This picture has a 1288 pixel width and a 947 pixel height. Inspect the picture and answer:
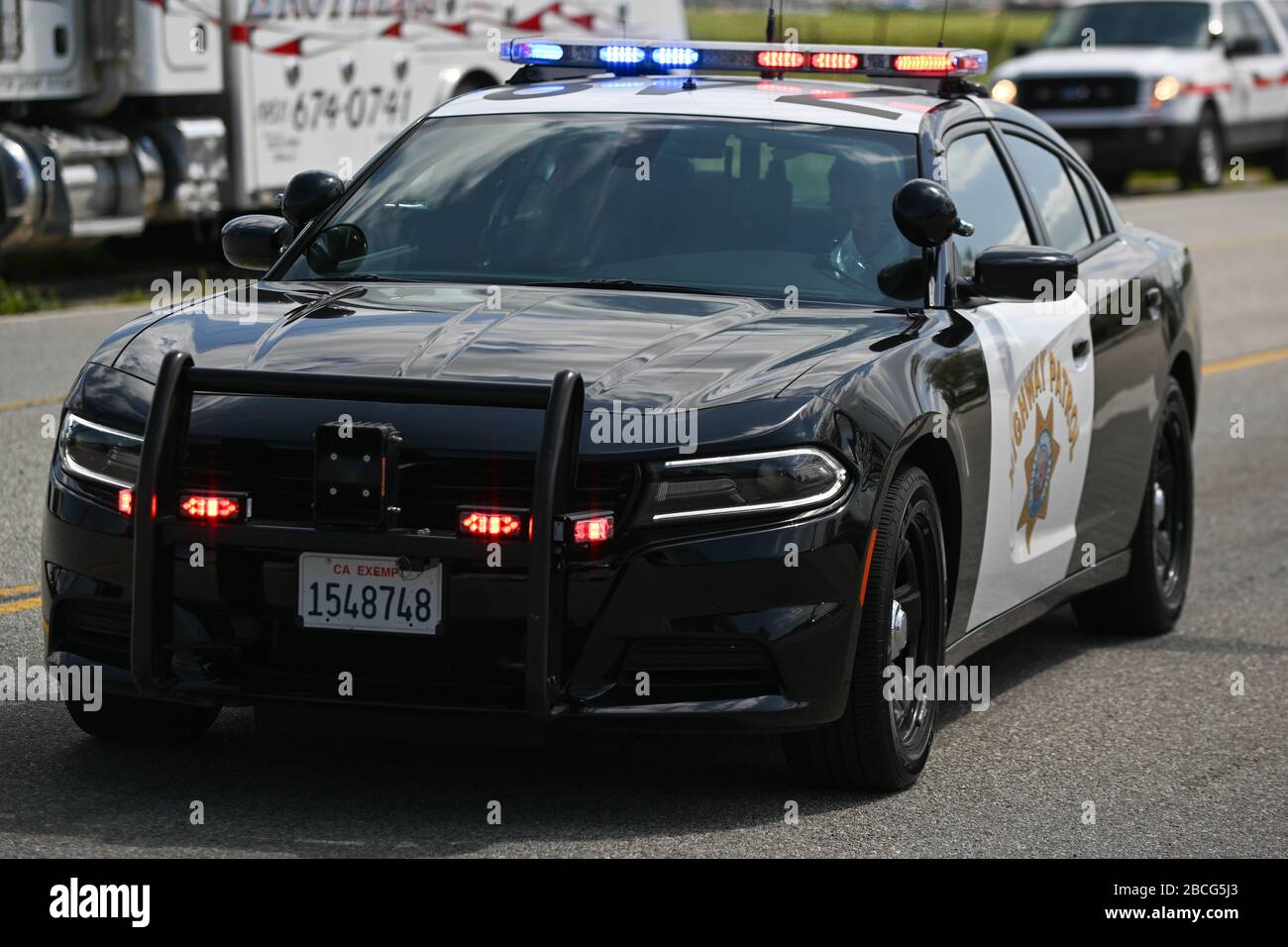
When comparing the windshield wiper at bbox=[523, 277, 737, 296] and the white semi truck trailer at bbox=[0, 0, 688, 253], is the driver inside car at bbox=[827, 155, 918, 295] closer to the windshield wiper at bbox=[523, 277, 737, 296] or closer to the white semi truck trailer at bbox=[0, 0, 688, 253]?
the windshield wiper at bbox=[523, 277, 737, 296]

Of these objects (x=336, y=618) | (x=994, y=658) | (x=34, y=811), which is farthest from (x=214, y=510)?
(x=994, y=658)

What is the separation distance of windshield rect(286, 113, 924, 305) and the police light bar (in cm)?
60

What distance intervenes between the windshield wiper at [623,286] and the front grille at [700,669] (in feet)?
4.23

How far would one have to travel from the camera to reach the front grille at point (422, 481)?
498cm

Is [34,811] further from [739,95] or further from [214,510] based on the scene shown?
[739,95]

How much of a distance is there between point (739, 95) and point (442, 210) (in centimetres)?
94

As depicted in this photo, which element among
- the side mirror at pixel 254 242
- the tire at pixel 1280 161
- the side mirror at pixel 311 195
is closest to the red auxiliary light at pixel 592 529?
the side mirror at pixel 254 242

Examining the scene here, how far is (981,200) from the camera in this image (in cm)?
694

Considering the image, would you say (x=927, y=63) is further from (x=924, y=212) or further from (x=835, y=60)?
(x=924, y=212)

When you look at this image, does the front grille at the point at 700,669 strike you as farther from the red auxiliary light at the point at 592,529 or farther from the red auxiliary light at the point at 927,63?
the red auxiliary light at the point at 927,63

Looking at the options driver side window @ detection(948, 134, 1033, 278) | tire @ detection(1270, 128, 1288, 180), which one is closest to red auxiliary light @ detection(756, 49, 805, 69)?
driver side window @ detection(948, 134, 1033, 278)

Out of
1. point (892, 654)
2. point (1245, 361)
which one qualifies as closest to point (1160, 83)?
point (1245, 361)

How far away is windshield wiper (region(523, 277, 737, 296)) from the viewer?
615 centimetres
